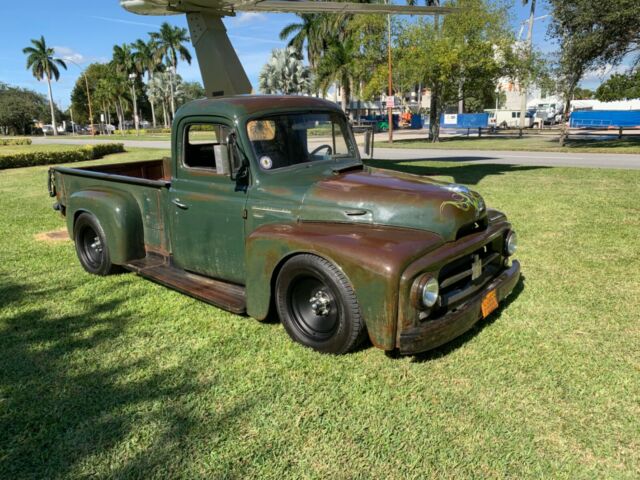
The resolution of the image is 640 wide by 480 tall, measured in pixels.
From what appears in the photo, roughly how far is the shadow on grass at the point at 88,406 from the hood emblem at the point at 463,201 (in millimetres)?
1886

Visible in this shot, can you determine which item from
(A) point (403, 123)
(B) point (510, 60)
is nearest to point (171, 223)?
(B) point (510, 60)


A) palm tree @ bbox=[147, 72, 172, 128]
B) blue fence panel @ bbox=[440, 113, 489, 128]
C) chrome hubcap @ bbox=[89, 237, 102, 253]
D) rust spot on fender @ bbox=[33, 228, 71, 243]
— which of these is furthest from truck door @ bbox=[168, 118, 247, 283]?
palm tree @ bbox=[147, 72, 172, 128]

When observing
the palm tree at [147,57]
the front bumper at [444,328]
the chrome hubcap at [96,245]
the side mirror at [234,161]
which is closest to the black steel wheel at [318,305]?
the front bumper at [444,328]

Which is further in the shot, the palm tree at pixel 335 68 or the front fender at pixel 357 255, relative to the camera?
the palm tree at pixel 335 68

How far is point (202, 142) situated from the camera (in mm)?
4234

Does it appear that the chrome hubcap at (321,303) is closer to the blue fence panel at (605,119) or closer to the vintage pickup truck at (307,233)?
the vintage pickup truck at (307,233)

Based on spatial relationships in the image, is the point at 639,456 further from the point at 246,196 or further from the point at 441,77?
the point at 441,77

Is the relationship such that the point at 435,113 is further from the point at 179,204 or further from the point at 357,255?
the point at 357,255

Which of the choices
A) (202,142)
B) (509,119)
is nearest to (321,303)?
(202,142)

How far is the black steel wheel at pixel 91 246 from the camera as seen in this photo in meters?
4.89

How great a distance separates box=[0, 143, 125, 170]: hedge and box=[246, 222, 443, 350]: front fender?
59.5 feet

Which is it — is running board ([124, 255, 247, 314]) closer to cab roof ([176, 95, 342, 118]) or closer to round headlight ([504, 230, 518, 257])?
cab roof ([176, 95, 342, 118])

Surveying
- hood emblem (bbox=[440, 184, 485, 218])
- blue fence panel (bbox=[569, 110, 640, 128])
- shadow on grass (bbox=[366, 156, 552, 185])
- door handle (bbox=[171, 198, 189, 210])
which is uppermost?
blue fence panel (bbox=[569, 110, 640, 128])

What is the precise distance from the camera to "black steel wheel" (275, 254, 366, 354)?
10.1 ft
